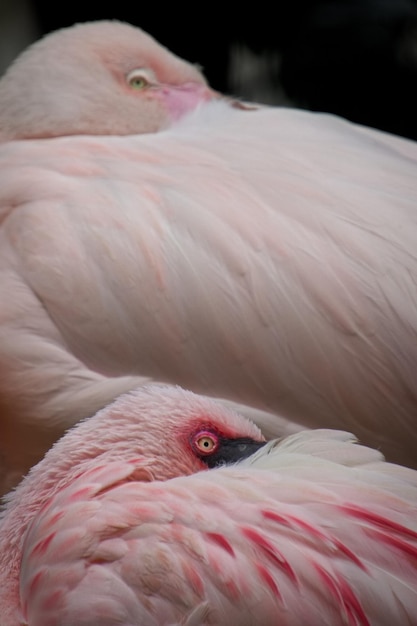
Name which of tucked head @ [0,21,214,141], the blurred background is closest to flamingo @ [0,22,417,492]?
tucked head @ [0,21,214,141]

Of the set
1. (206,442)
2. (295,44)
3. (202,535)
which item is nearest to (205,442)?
(206,442)

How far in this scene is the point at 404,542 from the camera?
802 millimetres

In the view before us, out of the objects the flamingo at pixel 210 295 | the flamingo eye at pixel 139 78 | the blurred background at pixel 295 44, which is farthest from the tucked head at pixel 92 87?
the blurred background at pixel 295 44

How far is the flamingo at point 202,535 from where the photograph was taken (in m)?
0.77

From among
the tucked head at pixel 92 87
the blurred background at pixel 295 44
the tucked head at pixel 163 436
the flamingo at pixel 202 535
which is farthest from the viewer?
the blurred background at pixel 295 44

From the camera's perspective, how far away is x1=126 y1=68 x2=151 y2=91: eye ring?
1.35 metres

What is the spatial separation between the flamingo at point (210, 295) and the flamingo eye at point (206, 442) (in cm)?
17

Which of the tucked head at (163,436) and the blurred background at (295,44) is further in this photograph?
the blurred background at (295,44)

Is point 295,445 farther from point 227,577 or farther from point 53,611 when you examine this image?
point 53,611

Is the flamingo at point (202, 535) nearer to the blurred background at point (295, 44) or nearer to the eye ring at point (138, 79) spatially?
the eye ring at point (138, 79)

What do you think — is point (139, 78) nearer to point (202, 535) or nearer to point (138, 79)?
point (138, 79)

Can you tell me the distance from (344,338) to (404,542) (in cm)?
31

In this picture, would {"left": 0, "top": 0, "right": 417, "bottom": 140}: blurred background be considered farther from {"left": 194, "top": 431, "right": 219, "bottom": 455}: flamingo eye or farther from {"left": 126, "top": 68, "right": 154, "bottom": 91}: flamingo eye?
{"left": 194, "top": 431, "right": 219, "bottom": 455}: flamingo eye

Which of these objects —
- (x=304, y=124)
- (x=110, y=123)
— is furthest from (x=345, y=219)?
(x=110, y=123)
